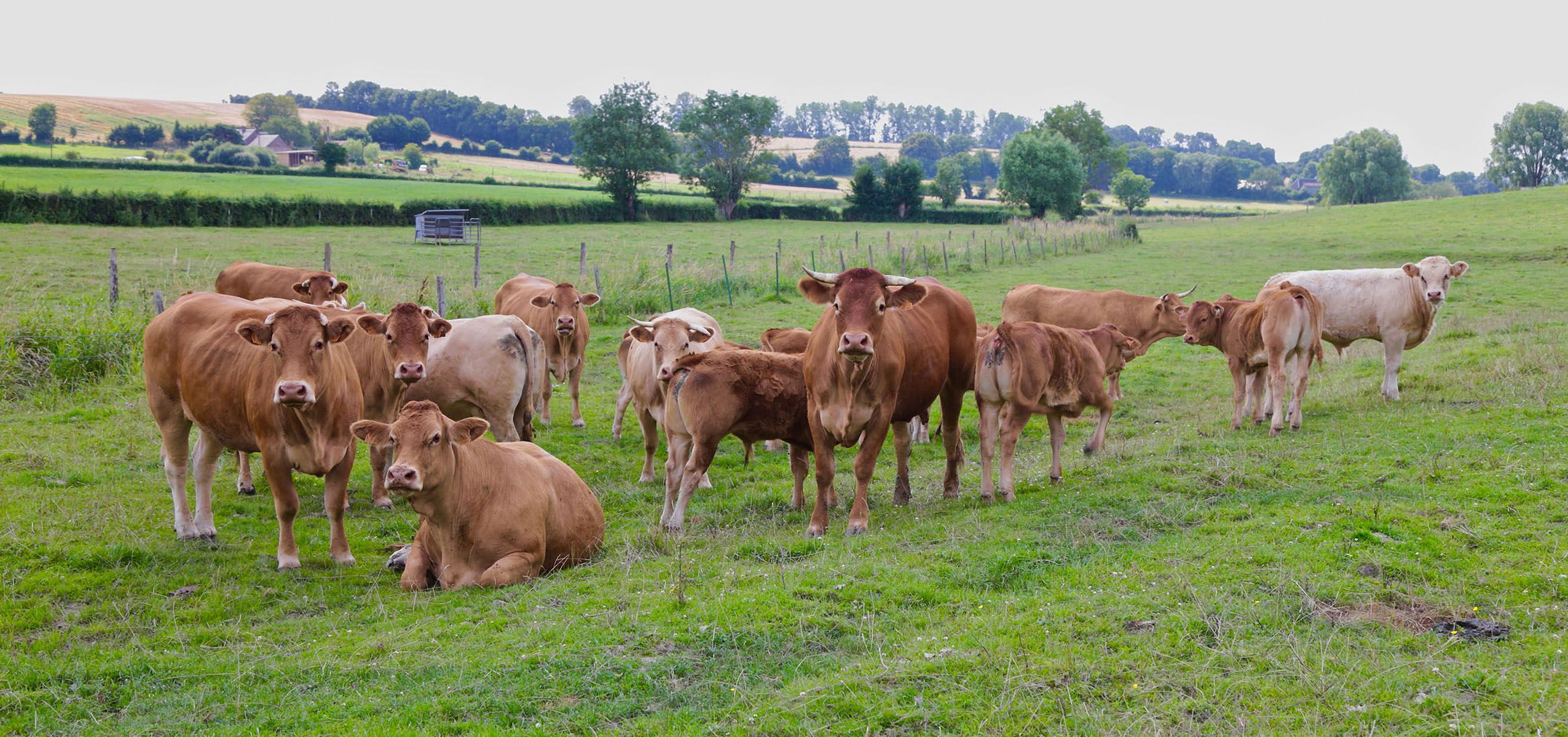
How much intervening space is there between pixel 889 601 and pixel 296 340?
4.83 meters

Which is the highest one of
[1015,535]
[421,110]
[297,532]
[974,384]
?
[421,110]

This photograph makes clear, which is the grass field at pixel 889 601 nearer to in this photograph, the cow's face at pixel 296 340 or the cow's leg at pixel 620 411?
the cow's leg at pixel 620 411

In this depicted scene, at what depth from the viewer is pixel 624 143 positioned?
74.8m

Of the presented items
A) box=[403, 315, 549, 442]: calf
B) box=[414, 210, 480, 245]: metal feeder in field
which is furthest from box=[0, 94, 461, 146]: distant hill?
box=[403, 315, 549, 442]: calf

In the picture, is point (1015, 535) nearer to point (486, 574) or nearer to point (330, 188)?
point (486, 574)

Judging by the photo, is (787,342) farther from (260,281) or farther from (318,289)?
(260,281)

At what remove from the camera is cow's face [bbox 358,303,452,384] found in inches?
377

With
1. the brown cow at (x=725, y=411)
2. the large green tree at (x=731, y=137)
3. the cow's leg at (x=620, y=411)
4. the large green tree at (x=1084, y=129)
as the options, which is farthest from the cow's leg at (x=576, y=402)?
the large green tree at (x=1084, y=129)

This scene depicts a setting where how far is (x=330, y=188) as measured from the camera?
210ft

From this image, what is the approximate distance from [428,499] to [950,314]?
17.0 feet

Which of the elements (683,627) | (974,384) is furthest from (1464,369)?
(683,627)

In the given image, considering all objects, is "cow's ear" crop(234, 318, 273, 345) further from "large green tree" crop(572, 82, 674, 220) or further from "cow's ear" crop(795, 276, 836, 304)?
"large green tree" crop(572, 82, 674, 220)

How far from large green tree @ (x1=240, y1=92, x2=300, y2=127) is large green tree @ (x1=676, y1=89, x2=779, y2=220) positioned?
56207 mm

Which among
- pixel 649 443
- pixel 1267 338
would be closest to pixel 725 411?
pixel 649 443
